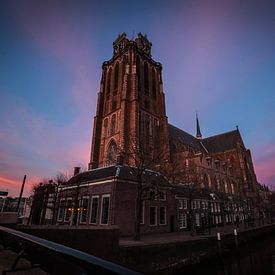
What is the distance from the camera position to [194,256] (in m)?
16.3

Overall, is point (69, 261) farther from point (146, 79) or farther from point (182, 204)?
point (146, 79)

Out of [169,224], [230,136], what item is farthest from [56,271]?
[230,136]

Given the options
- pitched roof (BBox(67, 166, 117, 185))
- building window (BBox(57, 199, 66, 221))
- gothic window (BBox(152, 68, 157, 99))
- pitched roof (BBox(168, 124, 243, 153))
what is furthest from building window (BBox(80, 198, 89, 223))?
pitched roof (BBox(168, 124, 243, 153))

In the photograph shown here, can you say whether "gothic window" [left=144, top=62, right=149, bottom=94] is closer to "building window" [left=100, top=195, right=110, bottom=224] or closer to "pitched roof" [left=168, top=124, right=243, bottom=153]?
"pitched roof" [left=168, top=124, right=243, bottom=153]

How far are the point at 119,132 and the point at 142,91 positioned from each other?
12.8m

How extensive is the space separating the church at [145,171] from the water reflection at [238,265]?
4.29 m

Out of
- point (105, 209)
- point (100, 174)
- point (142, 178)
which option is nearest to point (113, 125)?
point (100, 174)

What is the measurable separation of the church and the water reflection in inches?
169

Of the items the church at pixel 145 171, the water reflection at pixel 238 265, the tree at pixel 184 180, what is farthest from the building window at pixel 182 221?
the water reflection at pixel 238 265

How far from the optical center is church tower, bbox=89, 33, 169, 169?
129 feet

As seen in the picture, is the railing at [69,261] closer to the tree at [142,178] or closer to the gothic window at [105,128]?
the tree at [142,178]

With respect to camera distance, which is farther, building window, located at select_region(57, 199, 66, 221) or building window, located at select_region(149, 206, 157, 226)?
building window, located at select_region(57, 199, 66, 221)

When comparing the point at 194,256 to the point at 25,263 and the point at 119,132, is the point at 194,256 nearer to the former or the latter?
the point at 25,263

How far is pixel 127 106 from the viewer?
41125 millimetres
